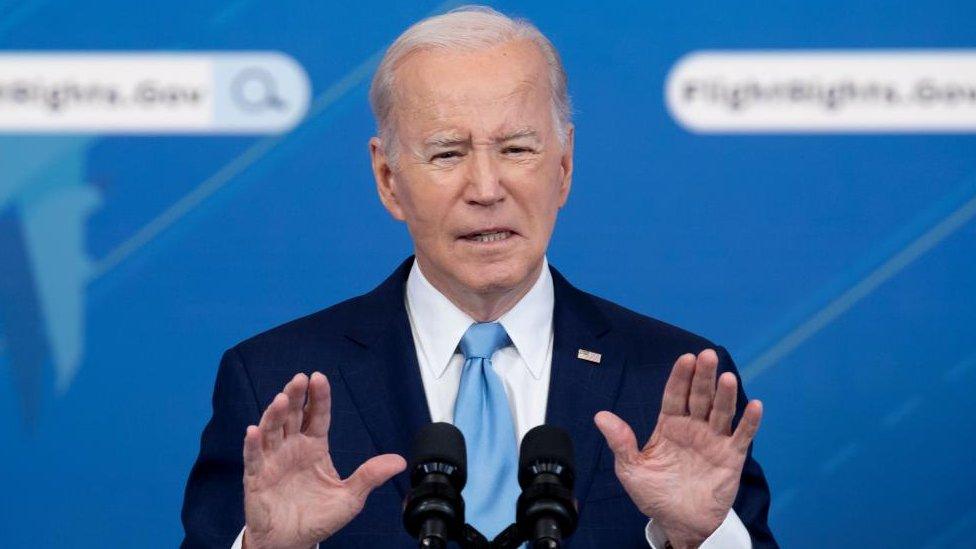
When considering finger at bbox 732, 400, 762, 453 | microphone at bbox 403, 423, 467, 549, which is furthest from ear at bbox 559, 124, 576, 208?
microphone at bbox 403, 423, 467, 549

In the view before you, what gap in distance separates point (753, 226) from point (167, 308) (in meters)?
1.25

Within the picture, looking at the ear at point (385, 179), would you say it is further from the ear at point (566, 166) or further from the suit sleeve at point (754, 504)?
the suit sleeve at point (754, 504)

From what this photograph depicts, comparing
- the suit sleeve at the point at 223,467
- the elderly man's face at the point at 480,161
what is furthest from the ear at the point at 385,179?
the suit sleeve at the point at 223,467

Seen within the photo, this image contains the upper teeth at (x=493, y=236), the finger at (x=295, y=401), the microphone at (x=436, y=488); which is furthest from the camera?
the upper teeth at (x=493, y=236)

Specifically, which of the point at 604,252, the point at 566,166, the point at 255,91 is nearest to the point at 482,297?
the point at 566,166

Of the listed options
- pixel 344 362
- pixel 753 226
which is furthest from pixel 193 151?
pixel 753 226

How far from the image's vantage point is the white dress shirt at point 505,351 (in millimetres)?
2348

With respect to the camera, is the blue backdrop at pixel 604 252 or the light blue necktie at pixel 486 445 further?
the blue backdrop at pixel 604 252

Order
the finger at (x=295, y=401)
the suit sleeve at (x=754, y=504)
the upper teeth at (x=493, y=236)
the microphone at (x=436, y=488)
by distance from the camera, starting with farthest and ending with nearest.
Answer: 1. the upper teeth at (x=493, y=236)
2. the suit sleeve at (x=754, y=504)
3. the finger at (x=295, y=401)
4. the microphone at (x=436, y=488)

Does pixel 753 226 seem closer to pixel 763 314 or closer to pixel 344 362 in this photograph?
pixel 763 314

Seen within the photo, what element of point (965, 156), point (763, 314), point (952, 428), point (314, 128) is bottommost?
point (952, 428)

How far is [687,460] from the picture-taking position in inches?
77.8

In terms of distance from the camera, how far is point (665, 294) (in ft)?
10.2

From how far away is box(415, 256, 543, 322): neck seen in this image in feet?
7.84
